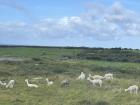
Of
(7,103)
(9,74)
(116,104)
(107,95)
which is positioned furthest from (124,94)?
(9,74)

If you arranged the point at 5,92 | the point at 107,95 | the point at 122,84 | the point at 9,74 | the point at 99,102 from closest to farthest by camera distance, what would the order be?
the point at 99,102, the point at 107,95, the point at 5,92, the point at 122,84, the point at 9,74

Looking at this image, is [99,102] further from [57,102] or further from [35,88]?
[35,88]

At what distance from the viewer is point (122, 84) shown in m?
37.5

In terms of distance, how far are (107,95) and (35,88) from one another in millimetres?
7632

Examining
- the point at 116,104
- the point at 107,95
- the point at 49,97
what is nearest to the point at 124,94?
the point at 107,95

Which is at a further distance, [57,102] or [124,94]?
[124,94]

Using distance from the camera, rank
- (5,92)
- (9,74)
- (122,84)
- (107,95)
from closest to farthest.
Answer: (107,95)
(5,92)
(122,84)
(9,74)

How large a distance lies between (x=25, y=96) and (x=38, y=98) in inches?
55.7

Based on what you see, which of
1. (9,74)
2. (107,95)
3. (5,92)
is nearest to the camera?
(107,95)

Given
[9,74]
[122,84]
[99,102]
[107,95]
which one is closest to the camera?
[99,102]

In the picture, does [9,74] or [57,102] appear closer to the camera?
[57,102]

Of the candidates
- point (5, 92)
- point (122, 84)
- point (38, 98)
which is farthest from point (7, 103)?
point (122, 84)

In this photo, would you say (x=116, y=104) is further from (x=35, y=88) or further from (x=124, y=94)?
(x=35, y=88)

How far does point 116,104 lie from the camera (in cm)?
2703
